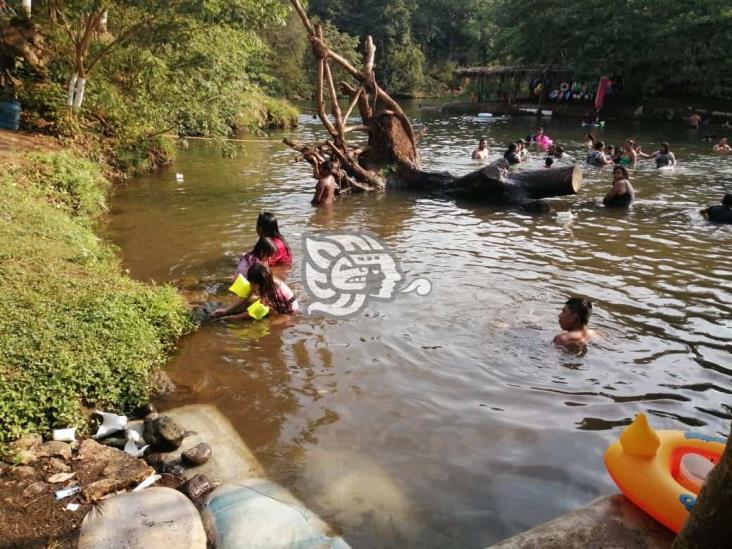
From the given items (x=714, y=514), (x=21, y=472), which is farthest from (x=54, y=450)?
(x=714, y=514)

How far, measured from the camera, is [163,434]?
14.8 feet

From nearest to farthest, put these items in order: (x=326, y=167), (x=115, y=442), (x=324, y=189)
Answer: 1. (x=115, y=442)
2. (x=324, y=189)
3. (x=326, y=167)

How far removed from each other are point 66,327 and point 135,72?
1223 cm

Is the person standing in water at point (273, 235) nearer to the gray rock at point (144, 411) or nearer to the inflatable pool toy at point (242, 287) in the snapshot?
the inflatable pool toy at point (242, 287)

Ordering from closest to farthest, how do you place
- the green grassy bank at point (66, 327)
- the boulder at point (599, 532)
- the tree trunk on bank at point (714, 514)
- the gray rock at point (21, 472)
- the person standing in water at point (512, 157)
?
1. the tree trunk on bank at point (714, 514)
2. the boulder at point (599, 532)
3. the gray rock at point (21, 472)
4. the green grassy bank at point (66, 327)
5. the person standing in water at point (512, 157)

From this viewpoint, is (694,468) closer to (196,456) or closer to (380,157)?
(196,456)

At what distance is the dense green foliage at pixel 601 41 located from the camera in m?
32.8

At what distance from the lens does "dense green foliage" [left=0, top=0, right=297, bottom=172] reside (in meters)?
13.8

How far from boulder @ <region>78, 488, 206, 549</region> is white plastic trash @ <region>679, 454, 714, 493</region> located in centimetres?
311

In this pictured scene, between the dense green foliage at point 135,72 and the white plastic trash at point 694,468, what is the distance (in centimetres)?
1277

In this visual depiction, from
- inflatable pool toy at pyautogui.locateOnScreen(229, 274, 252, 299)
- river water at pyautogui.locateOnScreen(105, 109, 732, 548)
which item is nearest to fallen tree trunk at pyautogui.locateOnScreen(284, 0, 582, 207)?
river water at pyautogui.locateOnScreen(105, 109, 732, 548)

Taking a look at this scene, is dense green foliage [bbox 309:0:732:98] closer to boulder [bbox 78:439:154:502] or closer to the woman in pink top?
the woman in pink top

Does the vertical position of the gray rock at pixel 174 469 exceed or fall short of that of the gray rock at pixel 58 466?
it falls short

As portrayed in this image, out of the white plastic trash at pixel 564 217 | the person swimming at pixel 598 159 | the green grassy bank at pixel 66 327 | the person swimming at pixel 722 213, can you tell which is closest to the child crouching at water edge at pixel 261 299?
the green grassy bank at pixel 66 327
